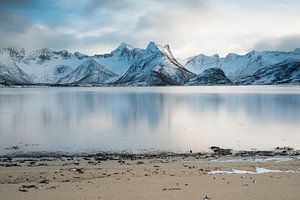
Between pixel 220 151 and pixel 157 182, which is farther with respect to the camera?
pixel 220 151

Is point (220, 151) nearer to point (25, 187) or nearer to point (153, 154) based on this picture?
point (153, 154)

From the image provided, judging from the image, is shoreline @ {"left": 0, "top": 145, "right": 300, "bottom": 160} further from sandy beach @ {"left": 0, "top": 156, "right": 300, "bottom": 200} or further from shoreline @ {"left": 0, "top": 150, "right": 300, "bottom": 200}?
sandy beach @ {"left": 0, "top": 156, "right": 300, "bottom": 200}

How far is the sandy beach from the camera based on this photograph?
17141 mm

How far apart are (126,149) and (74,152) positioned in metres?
4.93

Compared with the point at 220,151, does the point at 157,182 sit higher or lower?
higher

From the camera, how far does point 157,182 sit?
1984cm

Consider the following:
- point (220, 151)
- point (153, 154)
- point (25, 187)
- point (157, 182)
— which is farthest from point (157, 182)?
point (220, 151)

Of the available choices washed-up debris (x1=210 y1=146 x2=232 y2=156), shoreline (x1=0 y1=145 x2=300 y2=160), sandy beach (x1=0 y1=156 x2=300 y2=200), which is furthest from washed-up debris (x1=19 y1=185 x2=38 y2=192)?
washed-up debris (x1=210 y1=146 x2=232 y2=156)

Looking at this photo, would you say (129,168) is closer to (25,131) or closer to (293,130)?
(25,131)

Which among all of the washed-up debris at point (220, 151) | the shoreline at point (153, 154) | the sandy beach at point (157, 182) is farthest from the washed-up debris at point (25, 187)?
the washed-up debris at point (220, 151)

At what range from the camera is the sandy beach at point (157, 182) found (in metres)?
17.1

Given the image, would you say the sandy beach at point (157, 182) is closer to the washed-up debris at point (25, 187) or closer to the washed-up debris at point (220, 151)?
the washed-up debris at point (25, 187)

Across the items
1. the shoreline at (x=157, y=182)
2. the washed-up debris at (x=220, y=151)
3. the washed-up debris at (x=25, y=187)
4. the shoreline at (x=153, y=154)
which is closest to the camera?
the shoreline at (x=157, y=182)

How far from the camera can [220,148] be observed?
38.2m
